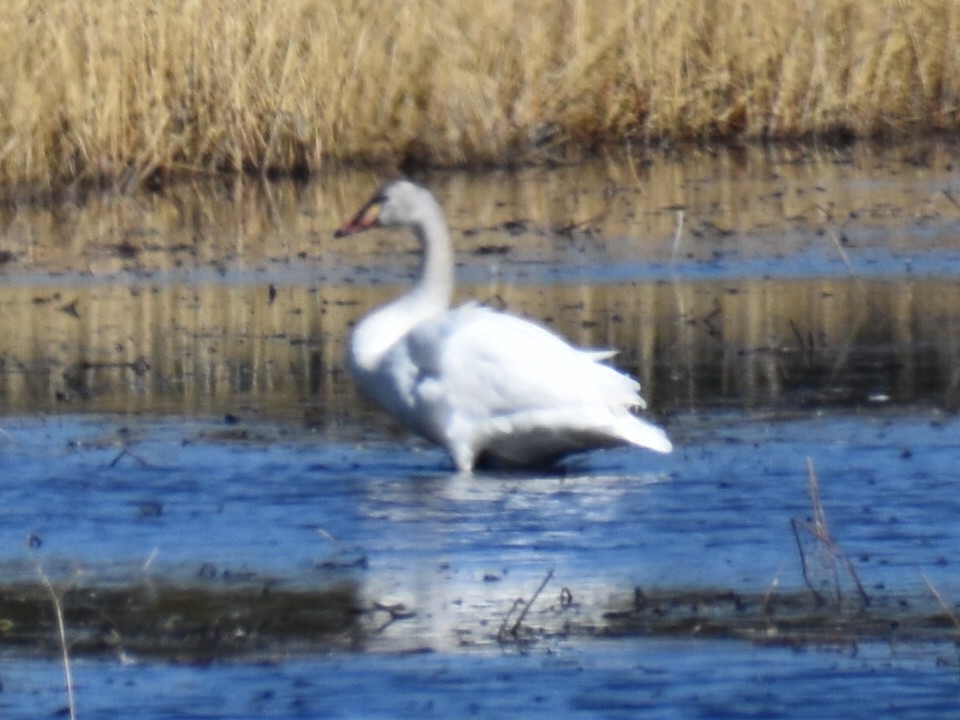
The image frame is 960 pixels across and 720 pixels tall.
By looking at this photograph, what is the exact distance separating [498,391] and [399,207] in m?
1.57

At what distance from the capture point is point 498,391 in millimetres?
8203

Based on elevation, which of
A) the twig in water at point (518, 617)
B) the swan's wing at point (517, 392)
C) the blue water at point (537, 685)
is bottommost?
the blue water at point (537, 685)

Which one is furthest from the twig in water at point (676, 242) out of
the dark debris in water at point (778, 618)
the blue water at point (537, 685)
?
the blue water at point (537, 685)

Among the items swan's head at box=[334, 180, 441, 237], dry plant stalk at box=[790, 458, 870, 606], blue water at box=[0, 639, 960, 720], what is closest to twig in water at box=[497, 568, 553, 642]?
blue water at box=[0, 639, 960, 720]

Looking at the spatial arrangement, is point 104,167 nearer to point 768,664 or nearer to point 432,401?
point 432,401

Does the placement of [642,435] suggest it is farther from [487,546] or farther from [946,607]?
[946,607]

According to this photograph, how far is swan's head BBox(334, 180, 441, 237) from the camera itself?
374 inches

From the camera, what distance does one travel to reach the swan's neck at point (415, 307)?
873cm

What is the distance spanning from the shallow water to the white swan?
0.15m

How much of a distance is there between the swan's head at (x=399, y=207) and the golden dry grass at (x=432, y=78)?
787cm

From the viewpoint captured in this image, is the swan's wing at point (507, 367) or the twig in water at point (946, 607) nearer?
the twig in water at point (946, 607)

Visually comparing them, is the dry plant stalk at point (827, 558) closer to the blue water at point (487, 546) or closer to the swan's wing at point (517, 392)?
the blue water at point (487, 546)

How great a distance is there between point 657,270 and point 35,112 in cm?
567

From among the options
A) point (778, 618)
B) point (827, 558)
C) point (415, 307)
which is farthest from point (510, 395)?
point (778, 618)
